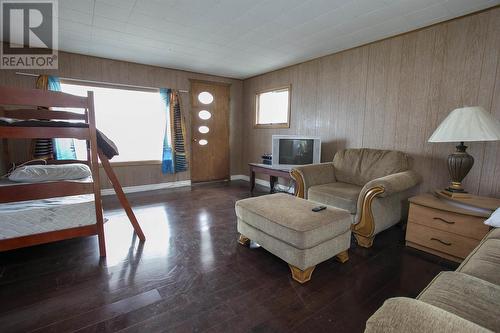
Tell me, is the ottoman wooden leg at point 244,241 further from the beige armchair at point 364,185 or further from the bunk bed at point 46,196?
the bunk bed at point 46,196

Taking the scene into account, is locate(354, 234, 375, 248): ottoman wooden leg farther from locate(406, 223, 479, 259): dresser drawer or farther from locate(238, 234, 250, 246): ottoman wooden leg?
locate(238, 234, 250, 246): ottoman wooden leg

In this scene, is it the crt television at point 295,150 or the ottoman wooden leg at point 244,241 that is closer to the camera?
the ottoman wooden leg at point 244,241

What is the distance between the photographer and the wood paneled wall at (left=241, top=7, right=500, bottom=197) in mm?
2301

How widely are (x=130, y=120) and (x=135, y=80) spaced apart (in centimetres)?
72

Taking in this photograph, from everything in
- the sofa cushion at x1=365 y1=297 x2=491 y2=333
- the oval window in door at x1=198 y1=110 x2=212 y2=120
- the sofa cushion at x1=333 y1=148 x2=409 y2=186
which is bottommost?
the sofa cushion at x1=365 y1=297 x2=491 y2=333

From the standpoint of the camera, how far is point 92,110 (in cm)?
204

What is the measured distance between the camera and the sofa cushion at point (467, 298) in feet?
2.61

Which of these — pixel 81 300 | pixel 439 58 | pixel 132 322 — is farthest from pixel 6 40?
pixel 439 58

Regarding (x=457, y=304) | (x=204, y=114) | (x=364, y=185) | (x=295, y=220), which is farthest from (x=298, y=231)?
(x=204, y=114)

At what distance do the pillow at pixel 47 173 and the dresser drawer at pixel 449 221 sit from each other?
3541 mm

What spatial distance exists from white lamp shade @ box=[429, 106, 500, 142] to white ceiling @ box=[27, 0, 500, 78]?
1.05 metres

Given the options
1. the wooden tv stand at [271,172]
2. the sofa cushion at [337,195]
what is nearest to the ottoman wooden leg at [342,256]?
the sofa cushion at [337,195]

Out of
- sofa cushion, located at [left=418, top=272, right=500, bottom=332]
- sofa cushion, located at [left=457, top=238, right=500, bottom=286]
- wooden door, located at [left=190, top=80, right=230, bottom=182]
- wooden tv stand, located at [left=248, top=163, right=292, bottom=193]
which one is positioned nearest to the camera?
sofa cushion, located at [left=418, top=272, right=500, bottom=332]

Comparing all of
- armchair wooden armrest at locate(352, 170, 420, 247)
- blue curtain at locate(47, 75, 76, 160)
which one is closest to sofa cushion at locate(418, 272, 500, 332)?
armchair wooden armrest at locate(352, 170, 420, 247)
